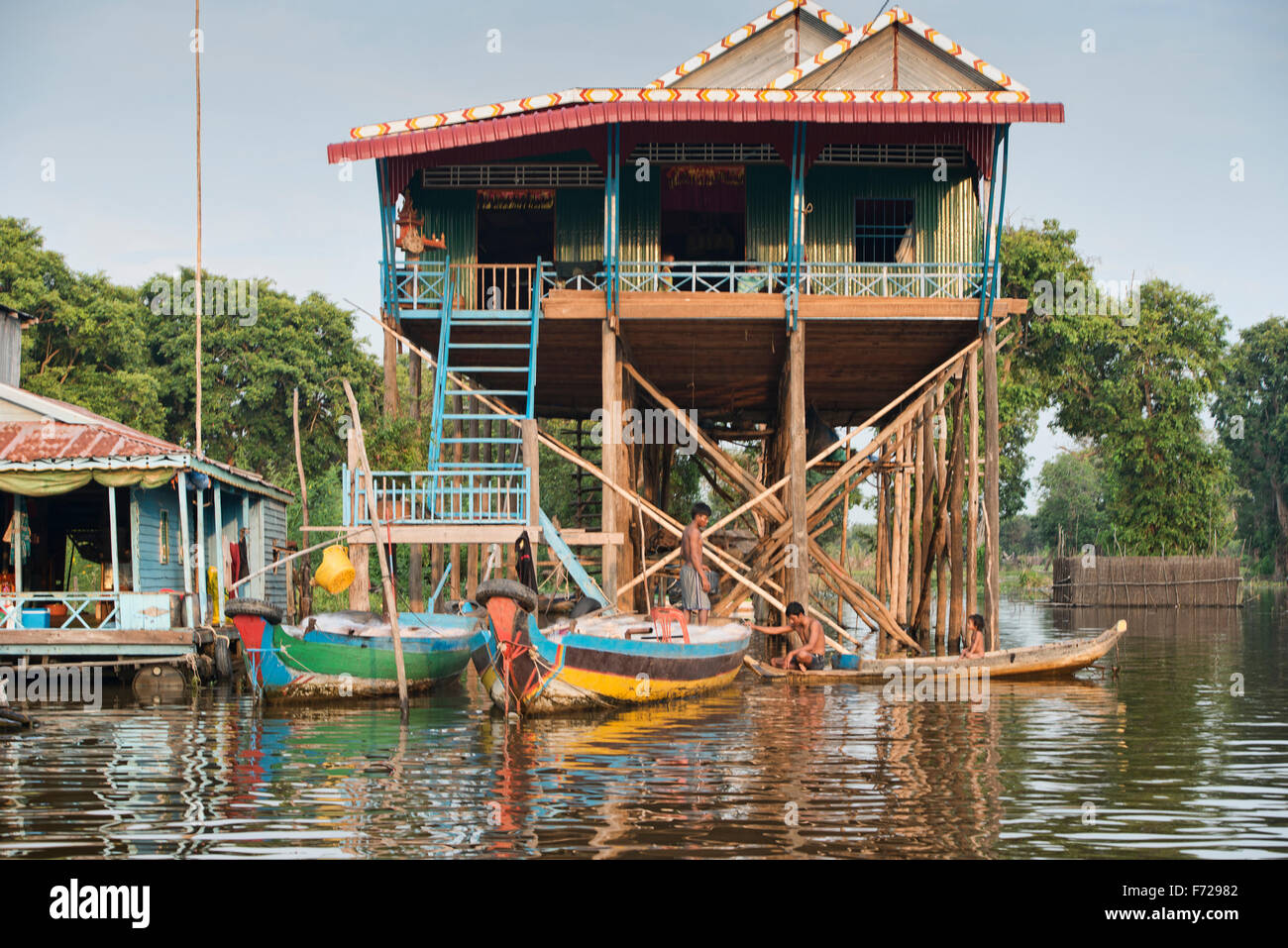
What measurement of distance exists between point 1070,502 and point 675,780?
208ft

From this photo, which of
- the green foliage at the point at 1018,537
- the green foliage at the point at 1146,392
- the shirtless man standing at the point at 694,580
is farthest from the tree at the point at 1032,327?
the green foliage at the point at 1018,537

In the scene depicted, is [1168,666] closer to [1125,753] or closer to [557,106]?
[1125,753]

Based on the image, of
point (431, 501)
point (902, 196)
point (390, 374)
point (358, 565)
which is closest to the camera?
point (358, 565)

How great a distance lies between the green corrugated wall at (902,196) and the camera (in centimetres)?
1900

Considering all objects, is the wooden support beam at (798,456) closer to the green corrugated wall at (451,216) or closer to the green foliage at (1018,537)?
the green corrugated wall at (451,216)

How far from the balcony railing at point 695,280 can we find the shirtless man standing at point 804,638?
4.64 m

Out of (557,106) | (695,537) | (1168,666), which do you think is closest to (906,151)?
(557,106)

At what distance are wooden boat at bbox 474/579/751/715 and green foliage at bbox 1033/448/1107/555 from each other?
47528mm

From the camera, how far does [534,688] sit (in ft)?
41.3

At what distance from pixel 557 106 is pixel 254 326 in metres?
22.6

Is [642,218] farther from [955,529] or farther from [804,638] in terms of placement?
[955,529]

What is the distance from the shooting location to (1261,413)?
5506 centimetres

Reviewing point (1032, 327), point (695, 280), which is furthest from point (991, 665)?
point (1032, 327)
